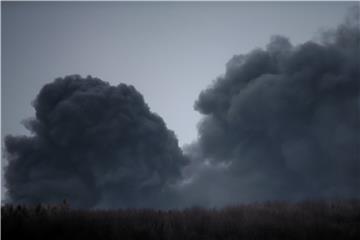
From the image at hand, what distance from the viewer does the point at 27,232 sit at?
10.5m

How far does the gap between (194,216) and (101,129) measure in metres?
47.2

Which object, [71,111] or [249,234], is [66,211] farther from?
[71,111]

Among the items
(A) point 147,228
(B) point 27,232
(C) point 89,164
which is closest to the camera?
(B) point 27,232

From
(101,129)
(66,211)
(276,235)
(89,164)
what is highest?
(101,129)

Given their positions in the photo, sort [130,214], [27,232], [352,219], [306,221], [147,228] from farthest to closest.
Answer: [130,214] → [352,219] → [306,221] → [147,228] → [27,232]

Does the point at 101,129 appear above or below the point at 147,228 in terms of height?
above

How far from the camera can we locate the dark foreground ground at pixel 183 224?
1068 cm

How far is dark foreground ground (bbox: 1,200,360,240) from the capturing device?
35.0 feet

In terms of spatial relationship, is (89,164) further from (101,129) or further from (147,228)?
(147,228)

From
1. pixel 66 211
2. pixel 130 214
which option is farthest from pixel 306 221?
pixel 66 211

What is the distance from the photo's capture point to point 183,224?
1185 cm

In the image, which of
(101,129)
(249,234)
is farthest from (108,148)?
(249,234)

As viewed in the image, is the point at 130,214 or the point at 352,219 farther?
the point at 130,214

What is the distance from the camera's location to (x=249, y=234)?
11.0 metres
